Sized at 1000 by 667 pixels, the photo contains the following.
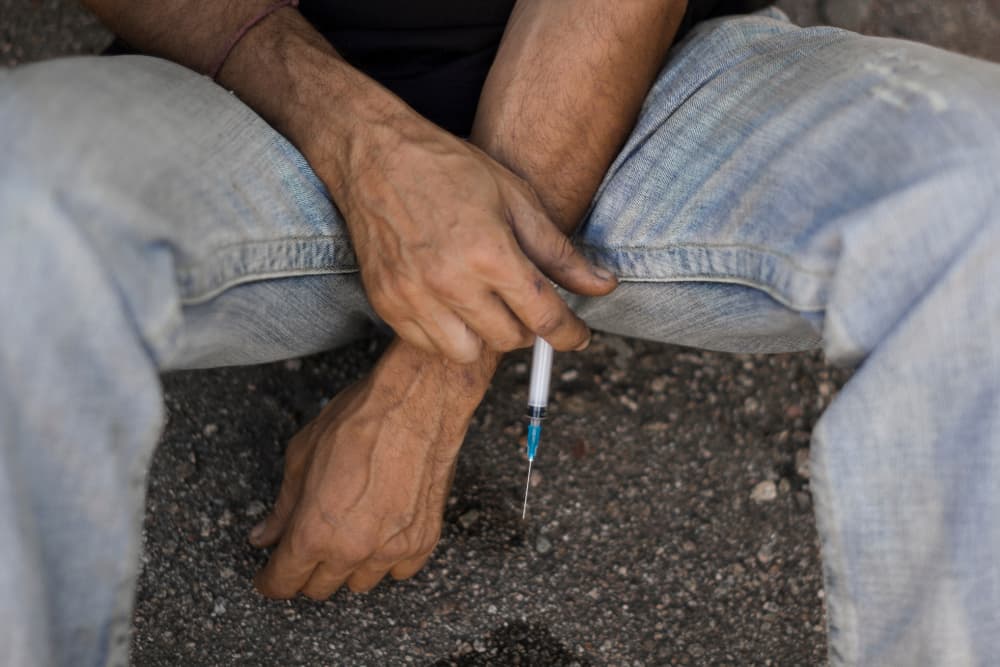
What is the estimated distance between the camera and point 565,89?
108 cm

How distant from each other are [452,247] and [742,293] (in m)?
0.35

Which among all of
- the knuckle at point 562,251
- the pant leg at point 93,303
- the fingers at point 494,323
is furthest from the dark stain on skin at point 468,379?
the pant leg at point 93,303

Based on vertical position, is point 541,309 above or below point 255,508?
above

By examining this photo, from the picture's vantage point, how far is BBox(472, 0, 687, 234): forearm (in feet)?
3.49

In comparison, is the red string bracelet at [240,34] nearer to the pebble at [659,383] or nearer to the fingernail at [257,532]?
the fingernail at [257,532]

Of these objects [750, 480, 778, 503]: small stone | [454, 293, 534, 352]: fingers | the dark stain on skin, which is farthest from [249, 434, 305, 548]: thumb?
[750, 480, 778, 503]: small stone

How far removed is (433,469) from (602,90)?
1.91 feet

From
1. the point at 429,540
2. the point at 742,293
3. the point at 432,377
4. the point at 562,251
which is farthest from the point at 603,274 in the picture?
the point at 429,540

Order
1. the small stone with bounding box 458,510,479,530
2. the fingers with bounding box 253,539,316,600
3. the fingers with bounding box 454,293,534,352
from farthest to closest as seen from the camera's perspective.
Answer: the small stone with bounding box 458,510,479,530
the fingers with bounding box 253,539,316,600
the fingers with bounding box 454,293,534,352

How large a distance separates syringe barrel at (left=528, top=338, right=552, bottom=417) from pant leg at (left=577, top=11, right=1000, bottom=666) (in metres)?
0.23

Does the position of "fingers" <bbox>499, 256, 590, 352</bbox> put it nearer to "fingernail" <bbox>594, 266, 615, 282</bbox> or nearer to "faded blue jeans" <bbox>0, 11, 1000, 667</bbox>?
"fingernail" <bbox>594, 266, 615, 282</bbox>

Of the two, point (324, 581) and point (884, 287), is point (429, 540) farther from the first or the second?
point (884, 287)

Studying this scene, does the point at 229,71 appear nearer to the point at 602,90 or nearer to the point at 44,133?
the point at 44,133

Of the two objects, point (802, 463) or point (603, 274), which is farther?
point (802, 463)
